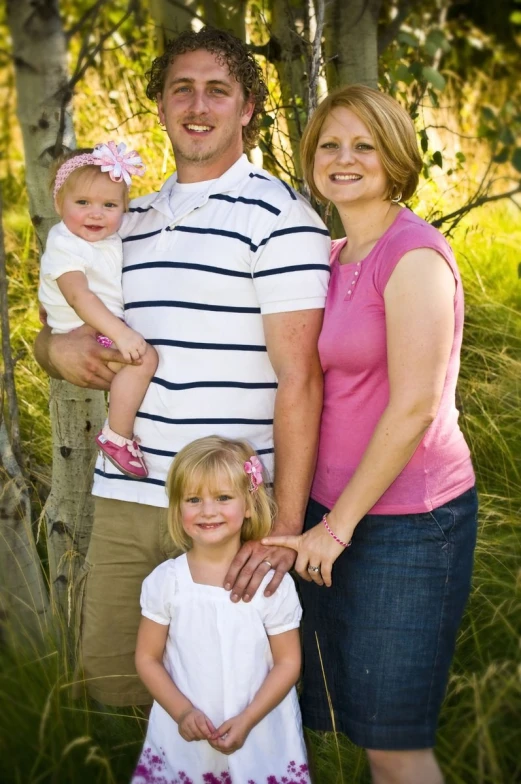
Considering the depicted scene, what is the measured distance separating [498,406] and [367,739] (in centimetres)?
206

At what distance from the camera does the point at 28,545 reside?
3131mm

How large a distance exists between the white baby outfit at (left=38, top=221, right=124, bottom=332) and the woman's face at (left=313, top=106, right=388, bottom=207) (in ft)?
2.29

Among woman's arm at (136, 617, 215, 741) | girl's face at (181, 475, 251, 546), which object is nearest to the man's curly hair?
girl's face at (181, 475, 251, 546)

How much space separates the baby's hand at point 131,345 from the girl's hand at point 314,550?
1.99ft

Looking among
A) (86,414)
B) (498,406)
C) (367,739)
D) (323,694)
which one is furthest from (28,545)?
(498,406)

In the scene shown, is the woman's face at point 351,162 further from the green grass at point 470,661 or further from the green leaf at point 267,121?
the green grass at point 470,661

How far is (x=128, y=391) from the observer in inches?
101

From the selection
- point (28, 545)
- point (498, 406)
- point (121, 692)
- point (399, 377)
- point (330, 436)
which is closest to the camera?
point (399, 377)

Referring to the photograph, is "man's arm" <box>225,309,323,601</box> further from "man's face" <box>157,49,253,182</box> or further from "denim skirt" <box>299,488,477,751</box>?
"man's face" <box>157,49,253,182</box>

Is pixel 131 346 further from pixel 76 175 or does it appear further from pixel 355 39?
pixel 355 39

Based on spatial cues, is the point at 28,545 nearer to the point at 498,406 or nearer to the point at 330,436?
the point at 330,436

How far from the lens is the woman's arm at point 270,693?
2.29m

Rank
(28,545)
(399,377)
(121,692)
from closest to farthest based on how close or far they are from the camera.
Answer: (399,377), (121,692), (28,545)

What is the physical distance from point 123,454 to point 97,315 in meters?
0.42
